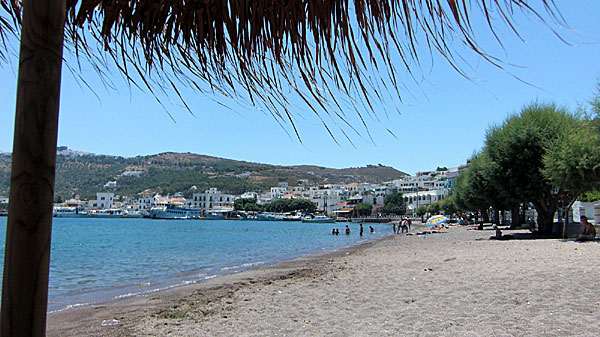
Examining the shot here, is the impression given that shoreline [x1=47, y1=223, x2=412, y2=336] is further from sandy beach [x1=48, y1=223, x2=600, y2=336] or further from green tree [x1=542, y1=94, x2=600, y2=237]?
green tree [x1=542, y1=94, x2=600, y2=237]

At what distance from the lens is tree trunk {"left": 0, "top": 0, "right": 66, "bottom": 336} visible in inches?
45.3

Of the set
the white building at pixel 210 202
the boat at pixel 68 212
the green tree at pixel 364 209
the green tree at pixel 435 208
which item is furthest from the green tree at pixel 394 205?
the boat at pixel 68 212

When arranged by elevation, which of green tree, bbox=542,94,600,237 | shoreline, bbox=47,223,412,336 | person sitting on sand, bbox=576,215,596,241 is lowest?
shoreline, bbox=47,223,412,336

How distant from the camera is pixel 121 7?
220cm

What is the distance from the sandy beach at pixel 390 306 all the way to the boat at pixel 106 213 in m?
157

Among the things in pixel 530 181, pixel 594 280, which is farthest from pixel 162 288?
pixel 530 181

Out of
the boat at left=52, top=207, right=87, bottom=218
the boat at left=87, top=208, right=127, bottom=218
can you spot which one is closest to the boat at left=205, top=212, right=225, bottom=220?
the boat at left=87, top=208, right=127, bottom=218

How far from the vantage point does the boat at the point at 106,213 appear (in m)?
155

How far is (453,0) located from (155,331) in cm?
710

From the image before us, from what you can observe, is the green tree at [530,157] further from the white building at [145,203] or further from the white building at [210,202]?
the white building at [145,203]

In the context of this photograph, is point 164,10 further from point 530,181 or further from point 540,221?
point 540,221

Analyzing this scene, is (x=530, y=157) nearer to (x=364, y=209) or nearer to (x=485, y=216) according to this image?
(x=485, y=216)

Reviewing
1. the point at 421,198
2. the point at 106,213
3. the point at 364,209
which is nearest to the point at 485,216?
the point at 421,198

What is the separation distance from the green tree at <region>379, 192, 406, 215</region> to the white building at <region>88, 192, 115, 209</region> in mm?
100012
